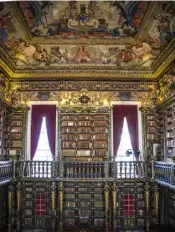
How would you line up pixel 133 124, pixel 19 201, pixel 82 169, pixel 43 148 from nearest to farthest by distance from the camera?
pixel 19 201
pixel 82 169
pixel 133 124
pixel 43 148

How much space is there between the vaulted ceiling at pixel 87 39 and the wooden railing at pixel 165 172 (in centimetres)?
354

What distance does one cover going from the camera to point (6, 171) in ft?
31.3

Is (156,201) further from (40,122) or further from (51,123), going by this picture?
(40,122)

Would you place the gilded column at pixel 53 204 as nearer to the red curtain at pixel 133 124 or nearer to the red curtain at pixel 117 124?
the red curtain at pixel 117 124

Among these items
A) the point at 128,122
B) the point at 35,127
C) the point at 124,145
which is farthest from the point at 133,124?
the point at 35,127

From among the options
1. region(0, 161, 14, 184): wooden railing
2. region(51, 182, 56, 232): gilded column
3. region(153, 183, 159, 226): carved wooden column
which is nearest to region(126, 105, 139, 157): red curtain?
region(153, 183, 159, 226): carved wooden column

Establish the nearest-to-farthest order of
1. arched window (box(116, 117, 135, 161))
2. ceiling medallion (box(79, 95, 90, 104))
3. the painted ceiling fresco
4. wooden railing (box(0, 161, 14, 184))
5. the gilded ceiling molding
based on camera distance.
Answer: the painted ceiling fresco, wooden railing (box(0, 161, 14, 184)), arched window (box(116, 117, 135, 161)), ceiling medallion (box(79, 95, 90, 104)), the gilded ceiling molding

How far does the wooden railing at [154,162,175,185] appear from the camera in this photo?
7.93m

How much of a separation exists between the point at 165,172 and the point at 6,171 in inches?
204

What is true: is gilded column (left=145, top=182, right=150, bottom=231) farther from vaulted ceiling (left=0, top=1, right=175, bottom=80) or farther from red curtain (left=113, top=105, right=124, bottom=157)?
vaulted ceiling (left=0, top=1, right=175, bottom=80)

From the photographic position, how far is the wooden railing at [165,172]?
793cm

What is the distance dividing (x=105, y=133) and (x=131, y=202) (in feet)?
9.34

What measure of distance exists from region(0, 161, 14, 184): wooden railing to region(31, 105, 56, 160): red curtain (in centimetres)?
136

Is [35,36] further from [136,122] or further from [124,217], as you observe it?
[124,217]
